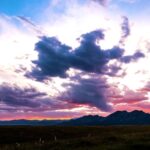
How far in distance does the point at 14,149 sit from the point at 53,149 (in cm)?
471

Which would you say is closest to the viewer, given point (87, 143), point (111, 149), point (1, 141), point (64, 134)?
point (111, 149)

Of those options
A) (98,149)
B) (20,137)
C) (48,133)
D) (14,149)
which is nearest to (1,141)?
(20,137)

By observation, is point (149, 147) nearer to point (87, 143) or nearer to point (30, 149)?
point (87, 143)

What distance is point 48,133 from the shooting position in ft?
247

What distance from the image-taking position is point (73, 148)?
3272cm

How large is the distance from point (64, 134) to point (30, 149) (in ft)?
141

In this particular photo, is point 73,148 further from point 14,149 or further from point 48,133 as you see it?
point 48,133

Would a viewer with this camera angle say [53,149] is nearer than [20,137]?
Yes

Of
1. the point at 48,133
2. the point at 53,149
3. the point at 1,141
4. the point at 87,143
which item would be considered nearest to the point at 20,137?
the point at 1,141

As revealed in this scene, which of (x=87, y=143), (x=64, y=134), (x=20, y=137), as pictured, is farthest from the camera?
(x=64, y=134)

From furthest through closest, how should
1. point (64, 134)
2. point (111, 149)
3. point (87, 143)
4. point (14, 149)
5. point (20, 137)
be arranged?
point (64, 134) < point (20, 137) < point (87, 143) < point (14, 149) < point (111, 149)

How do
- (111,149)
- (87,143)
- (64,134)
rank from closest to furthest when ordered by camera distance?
(111,149) → (87,143) → (64,134)

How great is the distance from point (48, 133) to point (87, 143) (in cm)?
3924

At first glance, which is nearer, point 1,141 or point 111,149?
point 111,149
